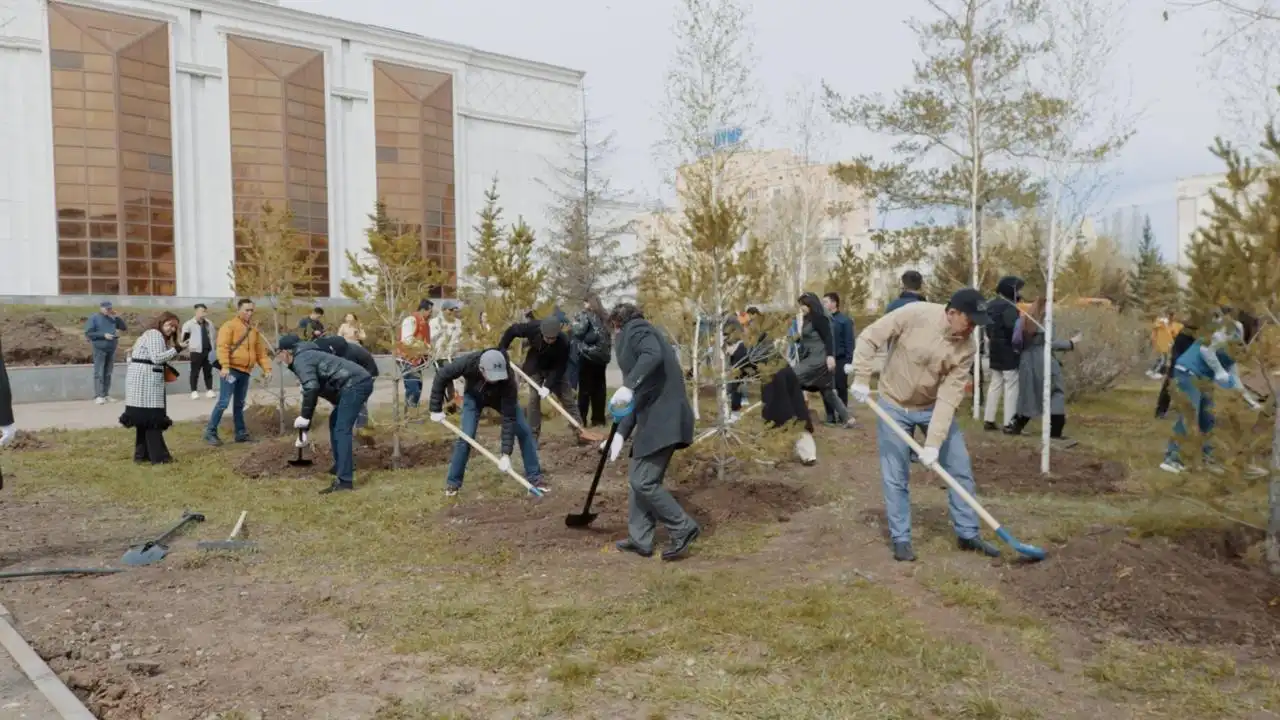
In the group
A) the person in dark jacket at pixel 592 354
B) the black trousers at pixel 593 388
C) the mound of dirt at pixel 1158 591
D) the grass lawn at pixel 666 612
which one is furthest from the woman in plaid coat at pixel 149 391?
the mound of dirt at pixel 1158 591

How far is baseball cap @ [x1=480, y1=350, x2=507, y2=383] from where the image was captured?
23.9 feet

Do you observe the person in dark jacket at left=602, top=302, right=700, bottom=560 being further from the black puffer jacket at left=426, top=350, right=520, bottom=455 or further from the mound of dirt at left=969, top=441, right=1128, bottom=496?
the mound of dirt at left=969, top=441, right=1128, bottom=496

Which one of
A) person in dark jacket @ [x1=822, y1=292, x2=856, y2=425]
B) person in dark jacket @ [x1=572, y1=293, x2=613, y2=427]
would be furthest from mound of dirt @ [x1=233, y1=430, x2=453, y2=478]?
person in dark jacket @ [x1=822, y1=292, x2=856, y2=425]

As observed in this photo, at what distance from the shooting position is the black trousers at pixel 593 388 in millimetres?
10789

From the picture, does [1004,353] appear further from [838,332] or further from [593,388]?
[593,388]

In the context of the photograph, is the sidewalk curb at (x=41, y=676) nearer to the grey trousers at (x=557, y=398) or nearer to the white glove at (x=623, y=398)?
the white glove at (x=623, y=398)

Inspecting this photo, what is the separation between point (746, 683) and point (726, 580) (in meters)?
1.35

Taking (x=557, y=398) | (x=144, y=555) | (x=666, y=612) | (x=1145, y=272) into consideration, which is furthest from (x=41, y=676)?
(x=1145, y=272)

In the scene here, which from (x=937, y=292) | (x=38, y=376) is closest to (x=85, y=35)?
(x=38, y=376)

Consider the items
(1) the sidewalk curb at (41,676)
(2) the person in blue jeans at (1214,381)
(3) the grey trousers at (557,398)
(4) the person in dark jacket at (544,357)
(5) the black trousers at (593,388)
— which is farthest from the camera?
(5) the black trousers at (593,388)

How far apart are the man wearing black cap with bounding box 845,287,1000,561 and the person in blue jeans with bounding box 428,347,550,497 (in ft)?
10.7

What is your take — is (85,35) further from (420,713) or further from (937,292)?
(420,713)

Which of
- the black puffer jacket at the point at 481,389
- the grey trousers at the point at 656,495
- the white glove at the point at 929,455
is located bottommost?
the grey trousers at the point at 656,495

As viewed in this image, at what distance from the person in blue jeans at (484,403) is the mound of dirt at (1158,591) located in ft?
13.8
